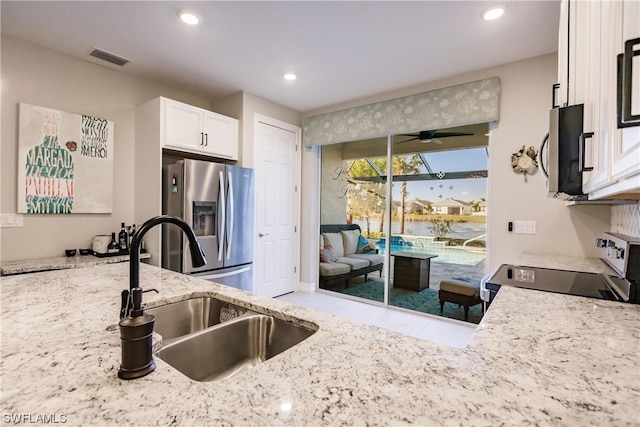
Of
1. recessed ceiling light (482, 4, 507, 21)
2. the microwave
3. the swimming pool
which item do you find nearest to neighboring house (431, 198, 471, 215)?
the swimming pool

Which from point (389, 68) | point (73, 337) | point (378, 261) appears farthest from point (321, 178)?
point (73, 337)

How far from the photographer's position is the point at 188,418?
505mm

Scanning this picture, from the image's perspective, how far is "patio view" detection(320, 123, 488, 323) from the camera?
3271 mm

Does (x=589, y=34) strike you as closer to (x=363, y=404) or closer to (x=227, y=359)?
(x=363, y=404)

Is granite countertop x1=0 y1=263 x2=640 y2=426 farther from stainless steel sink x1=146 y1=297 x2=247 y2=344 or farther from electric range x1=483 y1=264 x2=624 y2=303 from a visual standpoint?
electric range x1=483 y1=264 x2=624 y2=303

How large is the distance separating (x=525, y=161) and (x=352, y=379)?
2999 mm

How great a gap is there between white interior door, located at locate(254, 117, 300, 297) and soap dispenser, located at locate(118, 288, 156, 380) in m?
3.21

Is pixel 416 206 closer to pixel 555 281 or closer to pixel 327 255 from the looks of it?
pixel 327 255

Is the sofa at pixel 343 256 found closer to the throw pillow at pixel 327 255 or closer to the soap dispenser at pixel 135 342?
the throw pillow at pixel 327 255

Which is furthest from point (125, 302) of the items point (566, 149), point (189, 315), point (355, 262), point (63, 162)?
point (355, 262)

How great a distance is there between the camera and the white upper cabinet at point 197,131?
301 centimetres

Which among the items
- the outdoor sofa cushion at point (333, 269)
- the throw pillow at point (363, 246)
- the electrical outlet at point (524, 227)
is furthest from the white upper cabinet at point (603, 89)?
the outdoor sofa cushion at point (333, 269)

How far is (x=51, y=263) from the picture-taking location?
97.0 inches

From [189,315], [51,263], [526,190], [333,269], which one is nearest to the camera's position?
[189,315]
